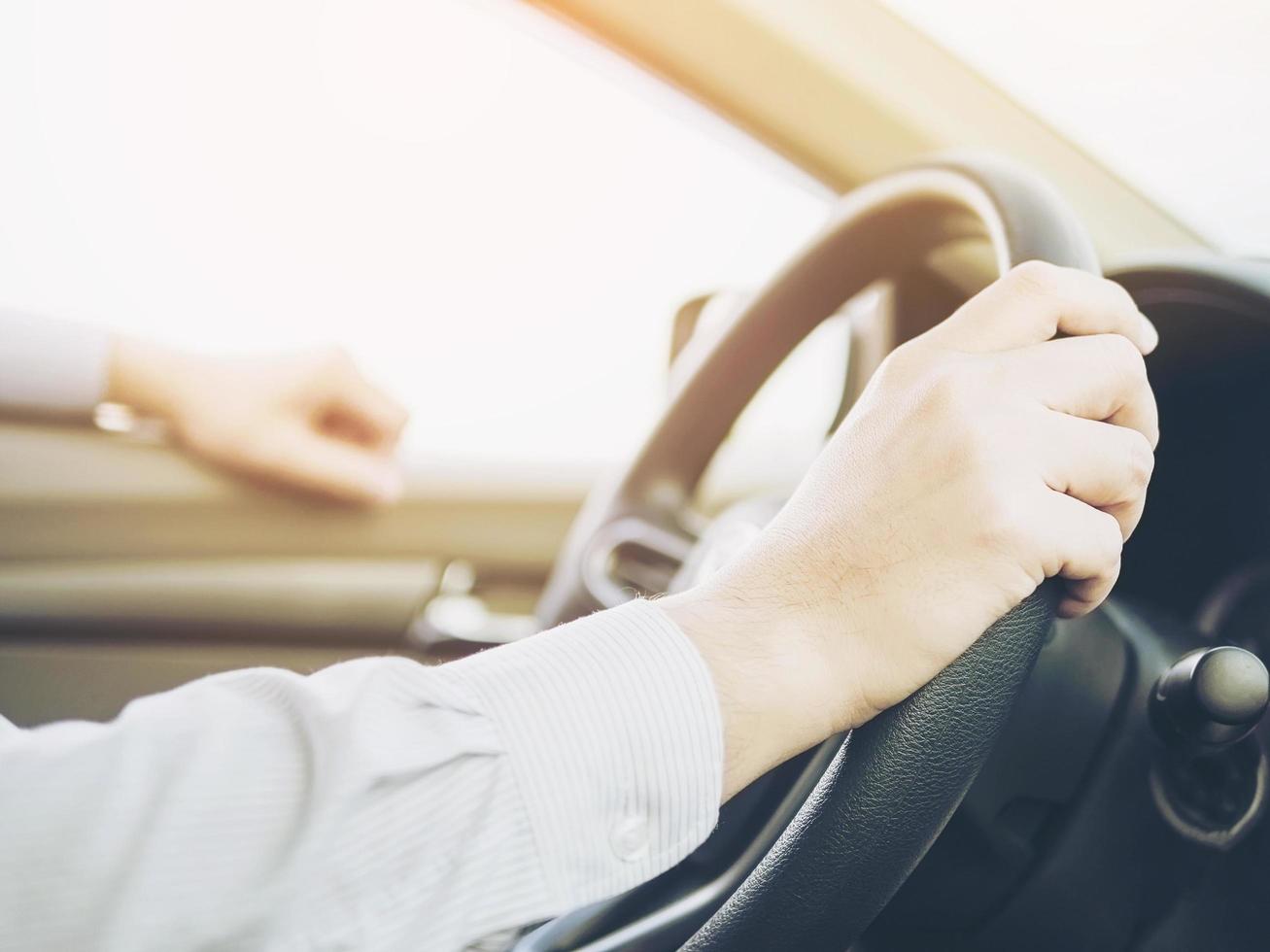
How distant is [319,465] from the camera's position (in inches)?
52.6

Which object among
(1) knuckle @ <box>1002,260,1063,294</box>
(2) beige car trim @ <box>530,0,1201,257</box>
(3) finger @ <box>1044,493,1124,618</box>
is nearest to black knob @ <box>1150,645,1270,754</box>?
(3) finger @ <box>1044,493,1124,618</box>

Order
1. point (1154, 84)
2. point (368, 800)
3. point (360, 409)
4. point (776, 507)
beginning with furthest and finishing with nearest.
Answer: point (360, 409) < point (1154, 84) < point (776, 507) < point (368, 800)

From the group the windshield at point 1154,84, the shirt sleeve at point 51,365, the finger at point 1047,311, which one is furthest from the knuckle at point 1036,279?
the shirt sleeve at point 51,365

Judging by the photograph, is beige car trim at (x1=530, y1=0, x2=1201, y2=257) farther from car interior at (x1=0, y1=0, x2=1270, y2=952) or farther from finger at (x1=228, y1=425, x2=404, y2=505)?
finger at (x1=228, y1=425, x2=404, y2=505)

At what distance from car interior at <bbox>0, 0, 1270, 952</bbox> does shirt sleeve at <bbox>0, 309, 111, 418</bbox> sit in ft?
0.11

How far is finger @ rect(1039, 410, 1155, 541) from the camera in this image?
0.49 meters

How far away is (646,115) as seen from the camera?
1.28 m

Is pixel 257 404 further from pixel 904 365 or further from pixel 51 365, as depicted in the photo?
pixel 904 365

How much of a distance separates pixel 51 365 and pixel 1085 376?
1.16 meters

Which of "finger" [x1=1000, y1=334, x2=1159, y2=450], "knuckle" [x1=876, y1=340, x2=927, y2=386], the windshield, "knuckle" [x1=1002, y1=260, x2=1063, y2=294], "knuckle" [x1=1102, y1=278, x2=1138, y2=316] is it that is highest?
the windshield

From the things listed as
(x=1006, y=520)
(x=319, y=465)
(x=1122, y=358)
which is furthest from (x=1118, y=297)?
(x=319, y=465)

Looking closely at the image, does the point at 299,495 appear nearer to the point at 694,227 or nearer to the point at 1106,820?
the point at 694,227

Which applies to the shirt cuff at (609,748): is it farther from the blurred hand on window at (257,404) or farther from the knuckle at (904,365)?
the blurred hand on window at (257,404)

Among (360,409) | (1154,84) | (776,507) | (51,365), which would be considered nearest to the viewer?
(776,507)
